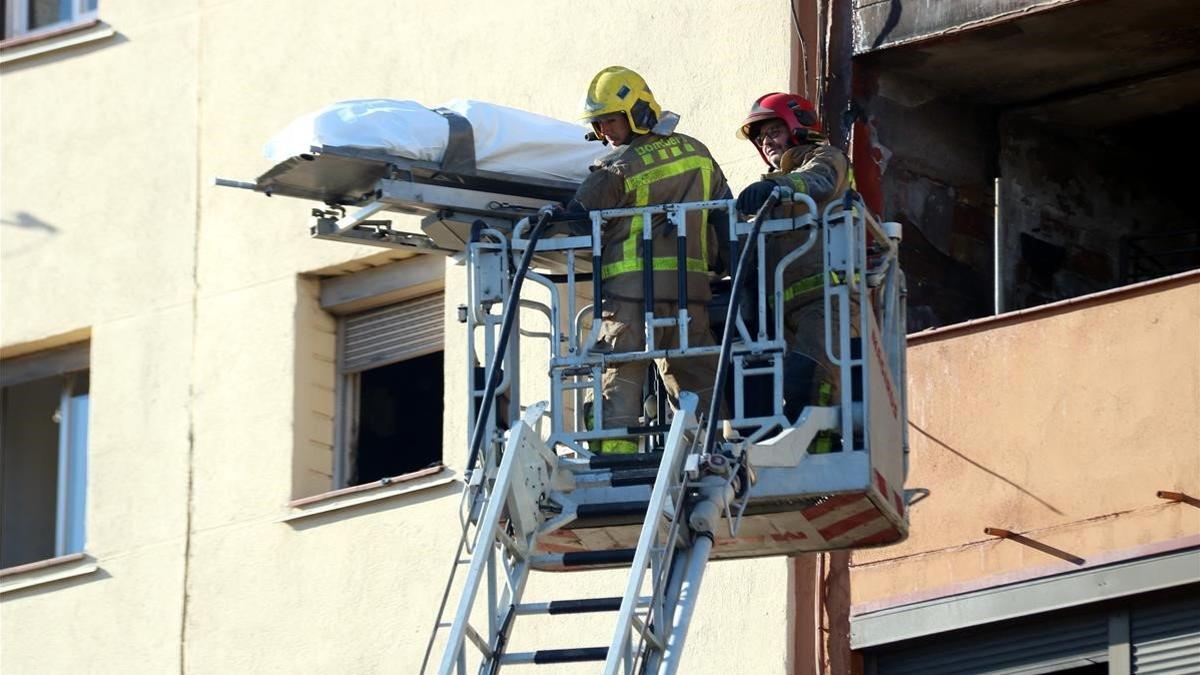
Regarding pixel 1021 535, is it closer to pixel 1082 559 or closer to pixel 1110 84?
pixel 1082 559

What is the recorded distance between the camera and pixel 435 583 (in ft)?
53.6

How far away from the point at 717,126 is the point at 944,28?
1235 mm

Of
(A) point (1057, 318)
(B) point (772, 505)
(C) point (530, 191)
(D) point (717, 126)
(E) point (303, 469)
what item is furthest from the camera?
(E) point (303, 469)

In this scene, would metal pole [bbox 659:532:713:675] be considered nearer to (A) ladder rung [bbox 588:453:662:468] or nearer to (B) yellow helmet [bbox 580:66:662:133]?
(A) ladder rung [bbox 588:453:662:468]

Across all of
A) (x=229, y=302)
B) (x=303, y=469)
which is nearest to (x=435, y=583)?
(x=303, y=469)

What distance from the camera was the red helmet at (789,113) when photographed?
45.5 feet

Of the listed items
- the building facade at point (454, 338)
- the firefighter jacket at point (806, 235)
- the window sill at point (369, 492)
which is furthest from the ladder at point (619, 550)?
the window sill at point (369, 492)

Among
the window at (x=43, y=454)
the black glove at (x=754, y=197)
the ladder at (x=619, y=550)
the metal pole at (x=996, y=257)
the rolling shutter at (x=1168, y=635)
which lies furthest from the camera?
the window at (x=43, y=454)

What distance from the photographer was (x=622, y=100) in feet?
44.3

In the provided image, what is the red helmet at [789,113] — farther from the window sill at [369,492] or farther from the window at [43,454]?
the window at [43,454]

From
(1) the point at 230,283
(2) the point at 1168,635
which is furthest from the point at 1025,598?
(1) the point at 230,283

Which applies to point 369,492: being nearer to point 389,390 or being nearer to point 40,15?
point 389,390

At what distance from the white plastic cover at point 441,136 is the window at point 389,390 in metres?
3.31

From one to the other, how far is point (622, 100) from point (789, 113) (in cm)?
82
